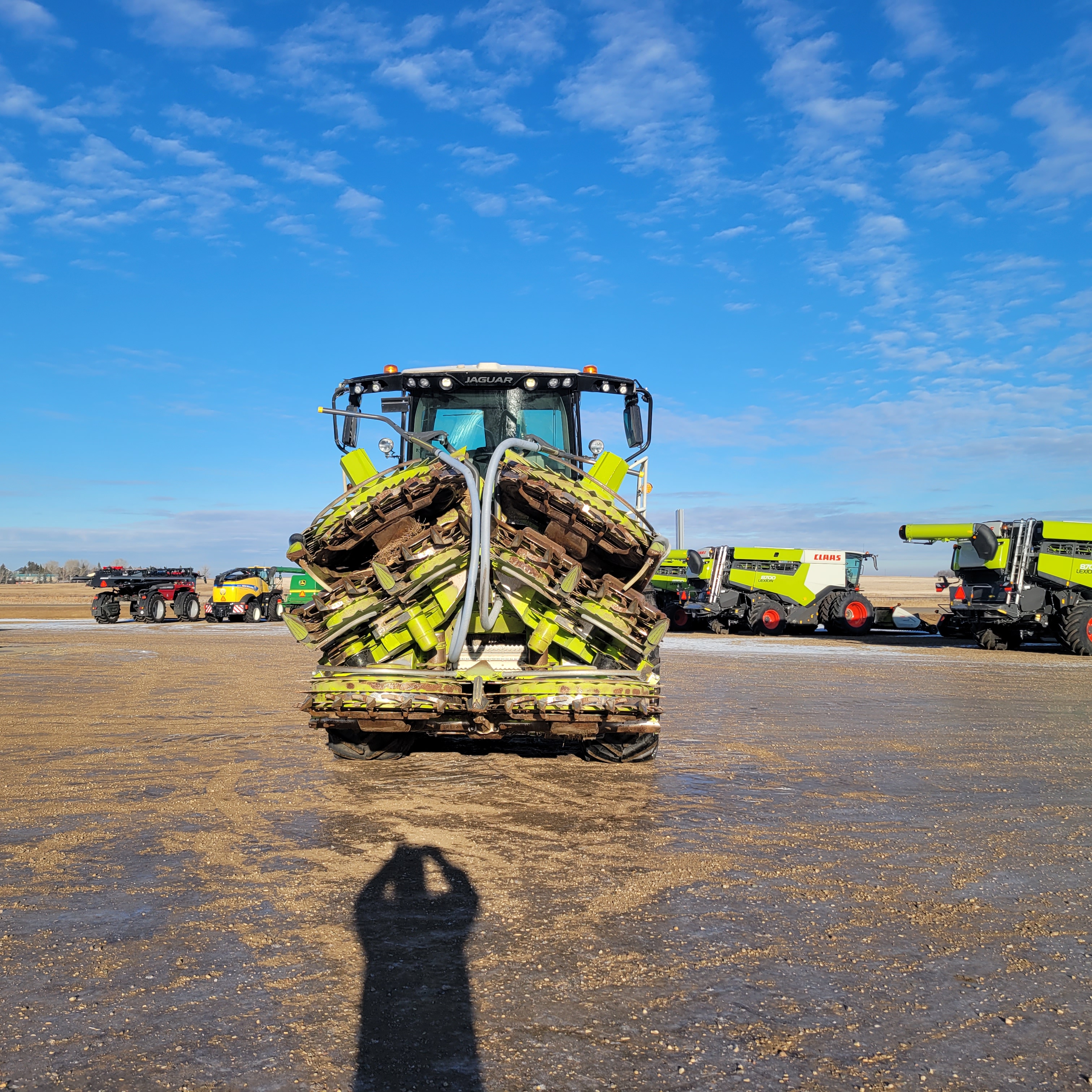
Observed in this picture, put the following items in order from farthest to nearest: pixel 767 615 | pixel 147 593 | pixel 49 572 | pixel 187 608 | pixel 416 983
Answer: pixel 49 572 → pixel 187 608 → pixel 147 593 → pixel 767 615 → pixel 416 983

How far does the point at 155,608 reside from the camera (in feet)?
103

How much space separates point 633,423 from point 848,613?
1745 centimetres

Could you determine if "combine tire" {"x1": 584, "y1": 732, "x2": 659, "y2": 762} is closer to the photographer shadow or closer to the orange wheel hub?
the photographer shadow

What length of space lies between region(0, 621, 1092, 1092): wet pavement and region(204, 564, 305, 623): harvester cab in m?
23.8

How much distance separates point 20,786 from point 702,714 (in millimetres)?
6431

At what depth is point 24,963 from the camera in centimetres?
311

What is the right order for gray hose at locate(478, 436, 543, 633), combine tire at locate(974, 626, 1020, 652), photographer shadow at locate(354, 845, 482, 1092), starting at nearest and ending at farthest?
photographer shadow at locate(354, 845, 482, 1092)
gray hose at locate(478, 436, 543, 633)
combine tire at locate(974, 626, 1020, 652)

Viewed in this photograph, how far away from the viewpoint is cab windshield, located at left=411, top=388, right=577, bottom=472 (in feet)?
24.9

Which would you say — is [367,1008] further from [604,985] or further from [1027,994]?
[1027,994]

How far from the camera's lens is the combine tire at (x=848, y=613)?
76.9ft

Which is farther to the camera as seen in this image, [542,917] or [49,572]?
[49,572]

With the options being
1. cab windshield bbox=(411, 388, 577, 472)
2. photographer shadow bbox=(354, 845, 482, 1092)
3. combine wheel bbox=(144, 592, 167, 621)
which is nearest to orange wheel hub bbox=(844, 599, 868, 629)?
cab windshield bbox=(411, 388, 577, 472)

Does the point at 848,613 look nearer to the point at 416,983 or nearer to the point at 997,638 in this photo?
the point at 997,638

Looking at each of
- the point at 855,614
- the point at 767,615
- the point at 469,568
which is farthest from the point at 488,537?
the point at 855,614
